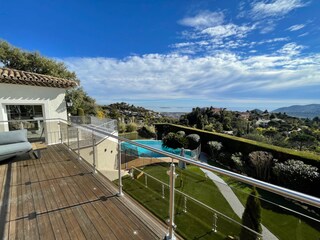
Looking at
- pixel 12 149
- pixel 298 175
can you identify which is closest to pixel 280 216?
pixel 12 149

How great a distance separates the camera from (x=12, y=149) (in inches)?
183

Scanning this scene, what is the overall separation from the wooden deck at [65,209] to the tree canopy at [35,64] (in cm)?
1392

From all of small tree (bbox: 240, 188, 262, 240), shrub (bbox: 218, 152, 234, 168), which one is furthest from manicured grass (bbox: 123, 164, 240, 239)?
shrub (bbox: 218, 152, 234, 168)

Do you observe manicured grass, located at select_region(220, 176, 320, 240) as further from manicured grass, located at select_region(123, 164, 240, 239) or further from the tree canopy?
the tree canopy

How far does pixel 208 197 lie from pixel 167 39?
505 inches

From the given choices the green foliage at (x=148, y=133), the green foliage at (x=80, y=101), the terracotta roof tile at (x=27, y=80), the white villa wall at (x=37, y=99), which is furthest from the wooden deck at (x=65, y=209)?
the green foliage at (x=148, y=133)

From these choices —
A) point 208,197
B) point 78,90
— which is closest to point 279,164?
point 208,197

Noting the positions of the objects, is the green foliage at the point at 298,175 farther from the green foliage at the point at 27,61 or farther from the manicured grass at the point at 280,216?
the green foliage at the point at 27,61

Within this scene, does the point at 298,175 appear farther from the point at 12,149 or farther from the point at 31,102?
the point at 31,102

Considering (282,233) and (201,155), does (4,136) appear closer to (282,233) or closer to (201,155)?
(282,233)

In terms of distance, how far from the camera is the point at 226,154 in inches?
480

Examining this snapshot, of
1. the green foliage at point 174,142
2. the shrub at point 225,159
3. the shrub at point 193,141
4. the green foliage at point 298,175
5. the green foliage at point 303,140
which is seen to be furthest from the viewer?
the green foliage at point 303,140

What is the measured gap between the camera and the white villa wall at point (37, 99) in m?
6.55

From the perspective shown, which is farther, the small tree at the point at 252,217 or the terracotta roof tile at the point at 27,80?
the terracotta roof tile at the point at 27,80
